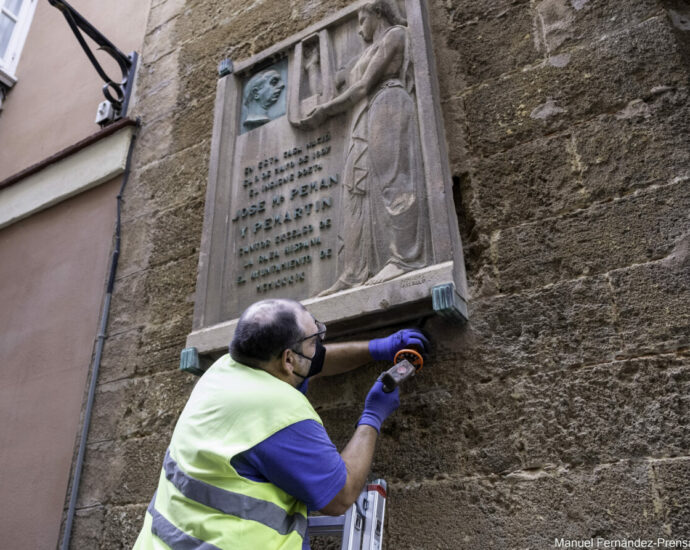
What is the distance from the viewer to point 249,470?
1803mm

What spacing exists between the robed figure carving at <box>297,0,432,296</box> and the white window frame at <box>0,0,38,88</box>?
4.61 m

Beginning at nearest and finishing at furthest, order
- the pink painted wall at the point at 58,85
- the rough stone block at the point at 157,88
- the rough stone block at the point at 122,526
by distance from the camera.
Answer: the rough stone block at the point at 122,526 → the rough stone block at the point at 157,88 → the pink painted wall at the point at 58,85

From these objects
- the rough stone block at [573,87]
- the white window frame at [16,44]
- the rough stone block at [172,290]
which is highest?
the white window frame at [16,44]

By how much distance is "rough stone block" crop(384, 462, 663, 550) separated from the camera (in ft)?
6.48

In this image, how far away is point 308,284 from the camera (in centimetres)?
296

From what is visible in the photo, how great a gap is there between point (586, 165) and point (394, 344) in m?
1.06

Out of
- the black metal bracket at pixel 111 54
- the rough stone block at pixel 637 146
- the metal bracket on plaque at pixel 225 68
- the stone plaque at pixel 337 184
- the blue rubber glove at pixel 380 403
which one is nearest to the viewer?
the blue rubber glove at pixel 380 403

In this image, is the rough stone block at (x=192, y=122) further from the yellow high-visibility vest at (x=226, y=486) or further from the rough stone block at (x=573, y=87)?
the yellow high-visibility vest at (x=226, y=486)

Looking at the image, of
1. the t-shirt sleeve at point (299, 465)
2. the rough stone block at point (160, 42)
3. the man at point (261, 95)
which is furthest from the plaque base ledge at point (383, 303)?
the rough stone block at point (160, 42)

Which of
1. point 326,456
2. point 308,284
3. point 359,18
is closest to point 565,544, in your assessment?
point 326,456

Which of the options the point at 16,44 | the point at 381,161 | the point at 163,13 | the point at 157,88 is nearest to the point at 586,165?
the point at 381,161

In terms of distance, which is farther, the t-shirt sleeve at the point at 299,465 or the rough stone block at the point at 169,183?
the rough stone block at the point at 169,183

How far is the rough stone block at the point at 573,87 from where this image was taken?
2553 millimetres

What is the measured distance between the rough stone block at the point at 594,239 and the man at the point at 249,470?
0.99m
